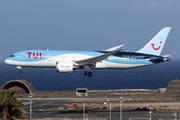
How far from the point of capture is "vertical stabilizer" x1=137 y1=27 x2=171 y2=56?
298ft

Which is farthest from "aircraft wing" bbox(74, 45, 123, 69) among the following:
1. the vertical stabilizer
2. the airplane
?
the vertical stabilizer

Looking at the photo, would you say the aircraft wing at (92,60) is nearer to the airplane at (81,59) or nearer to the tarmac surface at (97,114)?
the airplane at (81,59)

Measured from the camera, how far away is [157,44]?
92.4 metres

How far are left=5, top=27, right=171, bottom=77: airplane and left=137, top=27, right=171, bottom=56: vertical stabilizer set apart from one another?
236 centimetres

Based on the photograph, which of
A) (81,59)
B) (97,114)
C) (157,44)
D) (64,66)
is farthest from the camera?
(157,44)

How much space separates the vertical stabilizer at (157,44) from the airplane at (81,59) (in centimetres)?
236

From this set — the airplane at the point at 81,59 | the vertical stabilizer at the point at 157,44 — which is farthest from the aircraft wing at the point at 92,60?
the vertical stabilizer at the point at 157,44

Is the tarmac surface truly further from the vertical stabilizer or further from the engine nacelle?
the vertical stabilizer

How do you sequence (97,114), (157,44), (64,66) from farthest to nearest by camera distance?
(157,44), (64,66), (97,114)

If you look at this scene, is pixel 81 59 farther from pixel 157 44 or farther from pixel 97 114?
pixel 97 114

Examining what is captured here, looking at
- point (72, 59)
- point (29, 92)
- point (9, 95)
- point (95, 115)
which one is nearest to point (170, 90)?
point (29, 92)

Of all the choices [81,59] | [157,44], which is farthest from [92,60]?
[157,44]

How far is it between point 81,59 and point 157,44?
15142 millimetres

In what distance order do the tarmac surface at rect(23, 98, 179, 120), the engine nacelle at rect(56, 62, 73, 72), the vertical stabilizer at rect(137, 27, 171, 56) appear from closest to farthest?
the tarmac surface at rect(23, 98, 179, 120) < the engine nacelle at rect(56, 62, 73, 72) < the vertical stabilizer at rect(137, 27, 171, 56)
